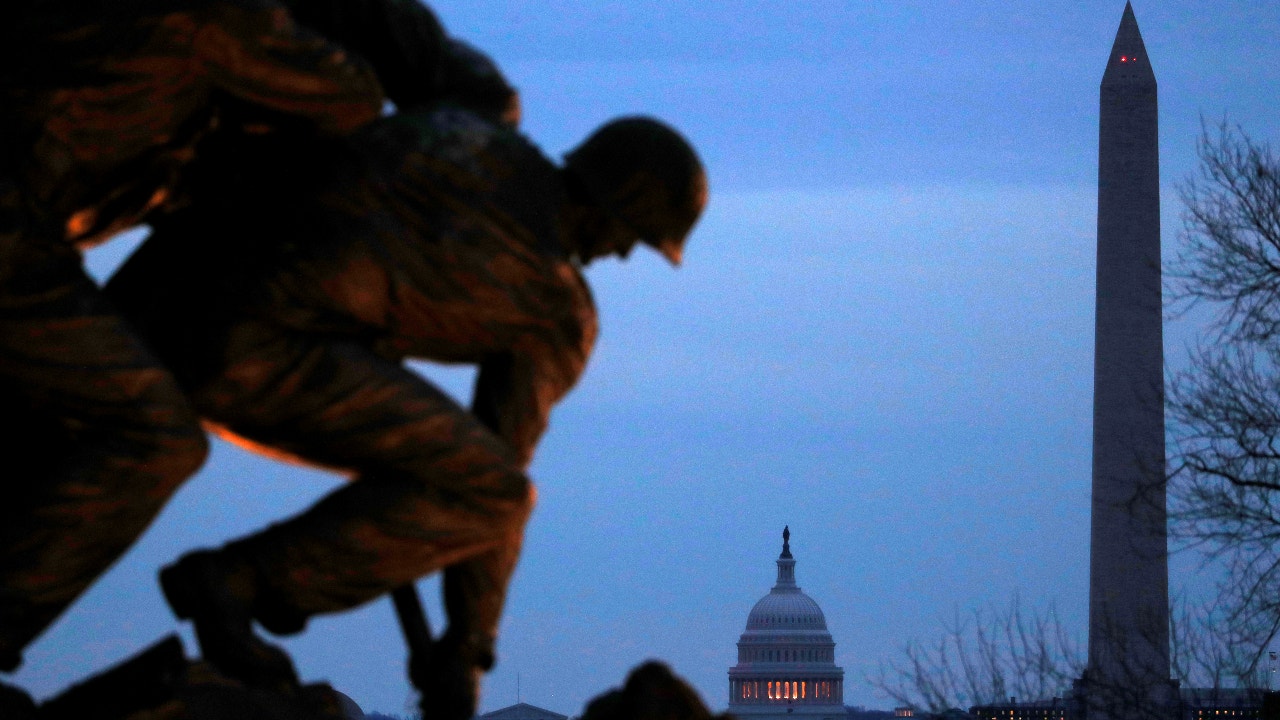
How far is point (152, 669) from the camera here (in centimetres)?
516

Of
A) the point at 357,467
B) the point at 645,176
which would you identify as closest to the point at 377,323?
the point at 357,467

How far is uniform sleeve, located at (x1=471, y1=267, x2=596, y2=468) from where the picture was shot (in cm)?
589

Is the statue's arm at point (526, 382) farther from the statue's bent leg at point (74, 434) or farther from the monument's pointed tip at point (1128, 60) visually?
the monument's pointed tip at point (1128, 60)

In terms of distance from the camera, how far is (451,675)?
18.9 ft

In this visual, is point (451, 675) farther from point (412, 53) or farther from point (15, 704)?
point (412, 53)

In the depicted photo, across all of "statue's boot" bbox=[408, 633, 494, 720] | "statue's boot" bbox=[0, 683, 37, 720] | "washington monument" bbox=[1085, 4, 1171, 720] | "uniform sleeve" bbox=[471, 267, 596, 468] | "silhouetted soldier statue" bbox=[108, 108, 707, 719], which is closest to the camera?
"statue's boot" bbox=[0, 683, 37, 720]

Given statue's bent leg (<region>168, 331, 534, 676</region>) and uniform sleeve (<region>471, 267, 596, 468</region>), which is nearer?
statue's bent leg (<region>168, 331, 534, 676</region>)

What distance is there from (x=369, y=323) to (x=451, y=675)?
2.79 ft

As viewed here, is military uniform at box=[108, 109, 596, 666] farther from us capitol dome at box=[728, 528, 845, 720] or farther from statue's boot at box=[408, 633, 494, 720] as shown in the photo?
us capitol dome at box=[728, 528, 845, 720]

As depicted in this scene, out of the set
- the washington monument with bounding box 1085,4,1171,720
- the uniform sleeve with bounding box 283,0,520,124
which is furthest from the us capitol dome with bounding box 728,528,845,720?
the uniform sleeve with bounding box 283,0,520,124

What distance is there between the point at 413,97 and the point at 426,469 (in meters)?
1.03

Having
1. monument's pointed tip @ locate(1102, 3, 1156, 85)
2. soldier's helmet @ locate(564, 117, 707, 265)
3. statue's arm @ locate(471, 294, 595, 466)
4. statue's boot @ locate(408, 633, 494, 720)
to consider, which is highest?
monument's pointed tip @ locate(1102, 3, 1156, 85)

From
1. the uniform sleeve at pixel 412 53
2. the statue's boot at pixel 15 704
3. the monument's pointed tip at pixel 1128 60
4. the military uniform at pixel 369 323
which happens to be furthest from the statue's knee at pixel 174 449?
the monument's pointed tip at pixel 1128 60

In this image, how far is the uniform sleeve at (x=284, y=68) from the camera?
5.39 meters
